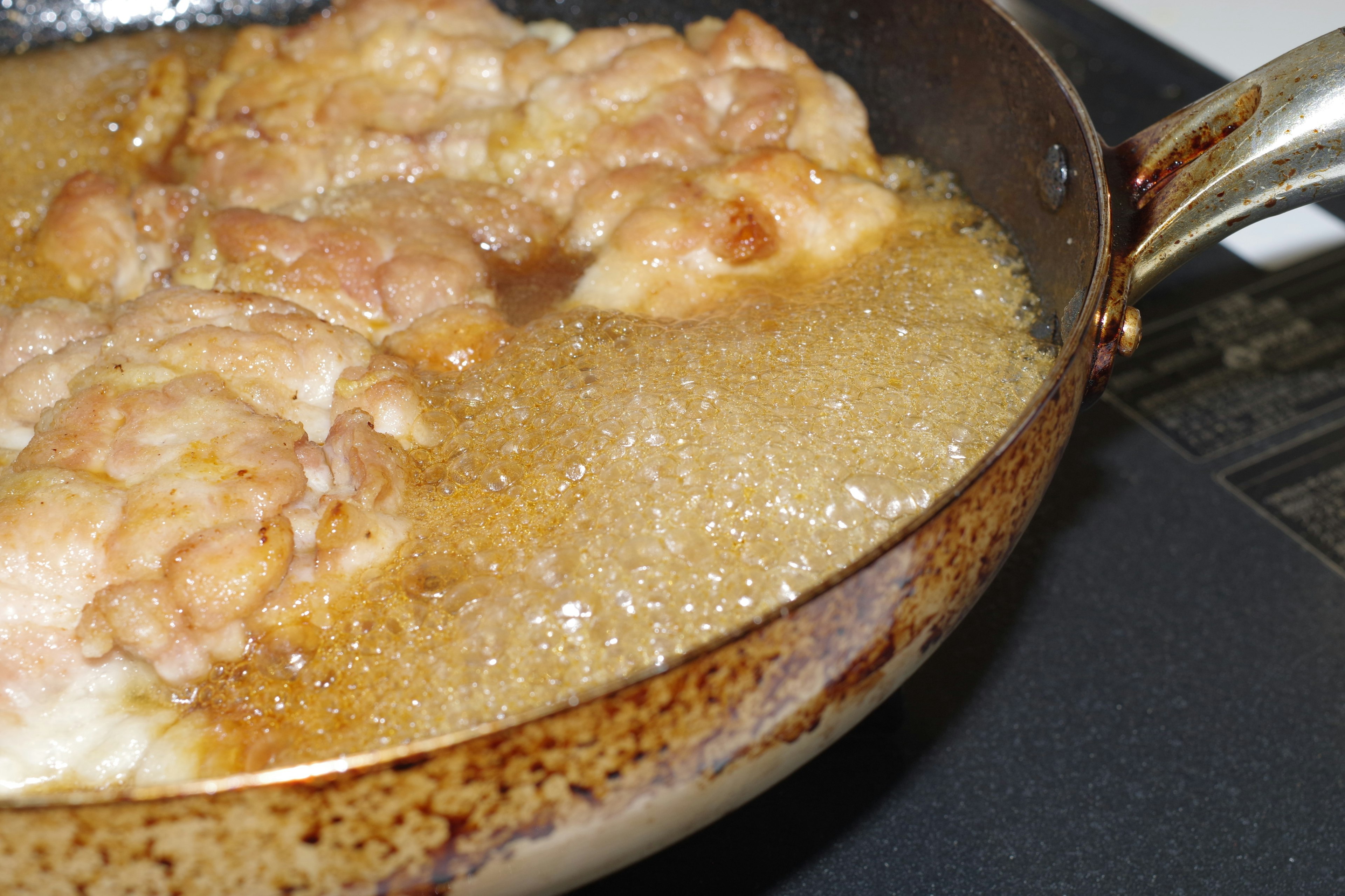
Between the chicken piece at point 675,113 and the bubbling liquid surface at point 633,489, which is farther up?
the chicken piece at point 675,113

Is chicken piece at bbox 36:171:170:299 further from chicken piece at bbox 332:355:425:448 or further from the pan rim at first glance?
the pan rim

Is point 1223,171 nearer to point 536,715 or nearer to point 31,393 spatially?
point 536,715

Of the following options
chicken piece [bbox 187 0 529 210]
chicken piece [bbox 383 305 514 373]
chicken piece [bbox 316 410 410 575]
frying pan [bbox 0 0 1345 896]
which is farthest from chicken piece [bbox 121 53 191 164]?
frying pan [bbox 0 0 1345 896]

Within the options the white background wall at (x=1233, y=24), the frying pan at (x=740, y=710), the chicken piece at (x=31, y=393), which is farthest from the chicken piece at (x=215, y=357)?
the white background wall at (x=1233, y=24)

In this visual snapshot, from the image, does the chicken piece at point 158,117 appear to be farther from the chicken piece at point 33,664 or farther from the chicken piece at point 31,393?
the chicken piece at point 33,664

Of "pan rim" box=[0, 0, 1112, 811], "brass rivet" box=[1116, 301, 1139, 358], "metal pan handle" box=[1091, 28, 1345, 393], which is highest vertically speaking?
"metal pan handle" box=[1091, 28, 1345, 393]

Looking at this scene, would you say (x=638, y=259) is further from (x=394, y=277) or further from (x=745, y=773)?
(x=745, y=773)
